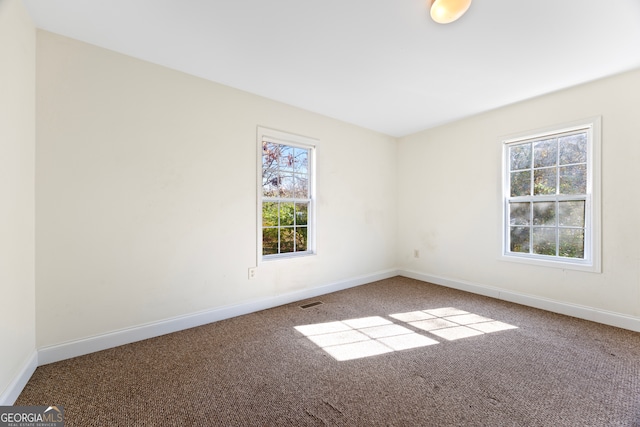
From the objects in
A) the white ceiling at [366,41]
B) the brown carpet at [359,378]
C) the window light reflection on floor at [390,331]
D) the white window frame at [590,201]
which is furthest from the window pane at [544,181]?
the window light reflection on floor at [390,331]

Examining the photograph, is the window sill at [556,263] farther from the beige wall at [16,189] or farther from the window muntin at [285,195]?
the beige wall at [16,189]

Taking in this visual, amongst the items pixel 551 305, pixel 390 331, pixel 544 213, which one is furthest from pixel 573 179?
pixel 390 331

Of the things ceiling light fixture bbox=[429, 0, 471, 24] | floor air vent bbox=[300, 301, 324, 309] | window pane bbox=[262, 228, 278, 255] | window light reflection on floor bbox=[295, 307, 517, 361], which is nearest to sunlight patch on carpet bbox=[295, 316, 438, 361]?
window light reflection on floor bbox=[295, 307, 517, 361]

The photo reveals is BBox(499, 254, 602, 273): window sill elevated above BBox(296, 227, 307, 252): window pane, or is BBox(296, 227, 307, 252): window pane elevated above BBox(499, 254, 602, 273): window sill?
BBox(296, 227, 307, 252): window pane

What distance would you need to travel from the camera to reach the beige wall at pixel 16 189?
148cm

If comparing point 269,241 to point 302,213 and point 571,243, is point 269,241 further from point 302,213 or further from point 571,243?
point 571,243

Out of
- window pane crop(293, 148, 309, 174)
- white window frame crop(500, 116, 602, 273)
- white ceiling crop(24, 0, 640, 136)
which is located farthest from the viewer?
window pane crop(293, 148, 309, 174)

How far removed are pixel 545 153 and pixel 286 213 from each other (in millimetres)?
3283

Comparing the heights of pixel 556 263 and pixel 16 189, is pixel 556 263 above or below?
below

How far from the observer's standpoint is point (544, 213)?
10.2 ft

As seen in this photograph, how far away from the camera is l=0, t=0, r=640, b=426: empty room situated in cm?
161

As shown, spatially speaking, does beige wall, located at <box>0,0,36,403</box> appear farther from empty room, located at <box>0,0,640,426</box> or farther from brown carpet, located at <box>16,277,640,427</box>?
brown carpet, located at <box>16,277,640,427</box>

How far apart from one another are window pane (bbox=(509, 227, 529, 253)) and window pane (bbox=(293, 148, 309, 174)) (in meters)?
2.89

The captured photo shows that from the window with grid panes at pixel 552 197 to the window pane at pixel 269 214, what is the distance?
304 cm
